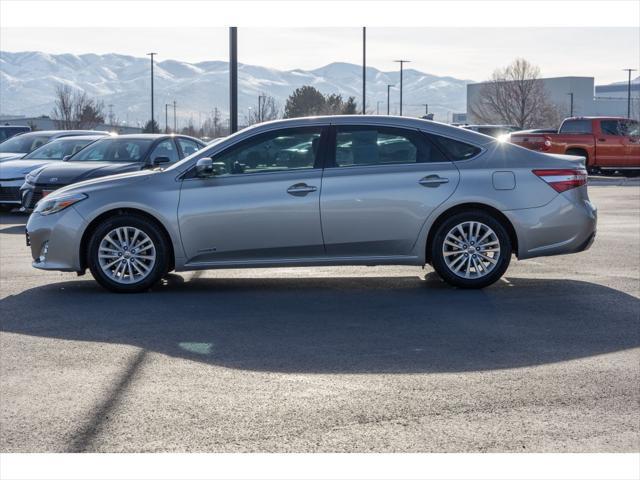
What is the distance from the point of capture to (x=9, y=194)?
18578 mm

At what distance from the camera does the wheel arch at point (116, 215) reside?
31.9 ft

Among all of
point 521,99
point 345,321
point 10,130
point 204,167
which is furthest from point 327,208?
point 521,99

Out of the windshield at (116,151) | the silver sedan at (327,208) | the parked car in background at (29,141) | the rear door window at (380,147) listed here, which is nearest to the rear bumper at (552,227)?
the silver sedan at (327,208)

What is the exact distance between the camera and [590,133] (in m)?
32.6

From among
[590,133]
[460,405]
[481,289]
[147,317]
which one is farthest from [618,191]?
[460,405]

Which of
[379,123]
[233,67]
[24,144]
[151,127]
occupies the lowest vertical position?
[24,144]

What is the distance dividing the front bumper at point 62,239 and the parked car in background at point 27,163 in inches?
334

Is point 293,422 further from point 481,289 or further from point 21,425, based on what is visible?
point 481,289

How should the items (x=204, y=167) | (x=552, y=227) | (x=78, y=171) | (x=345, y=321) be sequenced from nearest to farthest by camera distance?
(x=345, y=321)
(x=204, y=167)
(x=552, y=227)
(x=78, y=171)

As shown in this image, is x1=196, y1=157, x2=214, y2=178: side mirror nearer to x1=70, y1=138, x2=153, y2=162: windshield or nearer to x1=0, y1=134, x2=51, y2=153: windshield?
x1=70, y1=138, x2=153, y2=162: windshield

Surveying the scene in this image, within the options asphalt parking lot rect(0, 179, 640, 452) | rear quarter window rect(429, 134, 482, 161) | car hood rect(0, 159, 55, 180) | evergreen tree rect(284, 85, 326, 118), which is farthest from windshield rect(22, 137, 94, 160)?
evergreen tree rect(284, 85, 326, 118)

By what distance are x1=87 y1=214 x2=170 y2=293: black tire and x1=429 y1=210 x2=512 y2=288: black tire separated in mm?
2613

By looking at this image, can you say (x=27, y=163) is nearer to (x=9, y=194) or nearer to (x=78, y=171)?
(x=9, y=194)

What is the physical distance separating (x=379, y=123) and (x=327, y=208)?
102 centimetres
